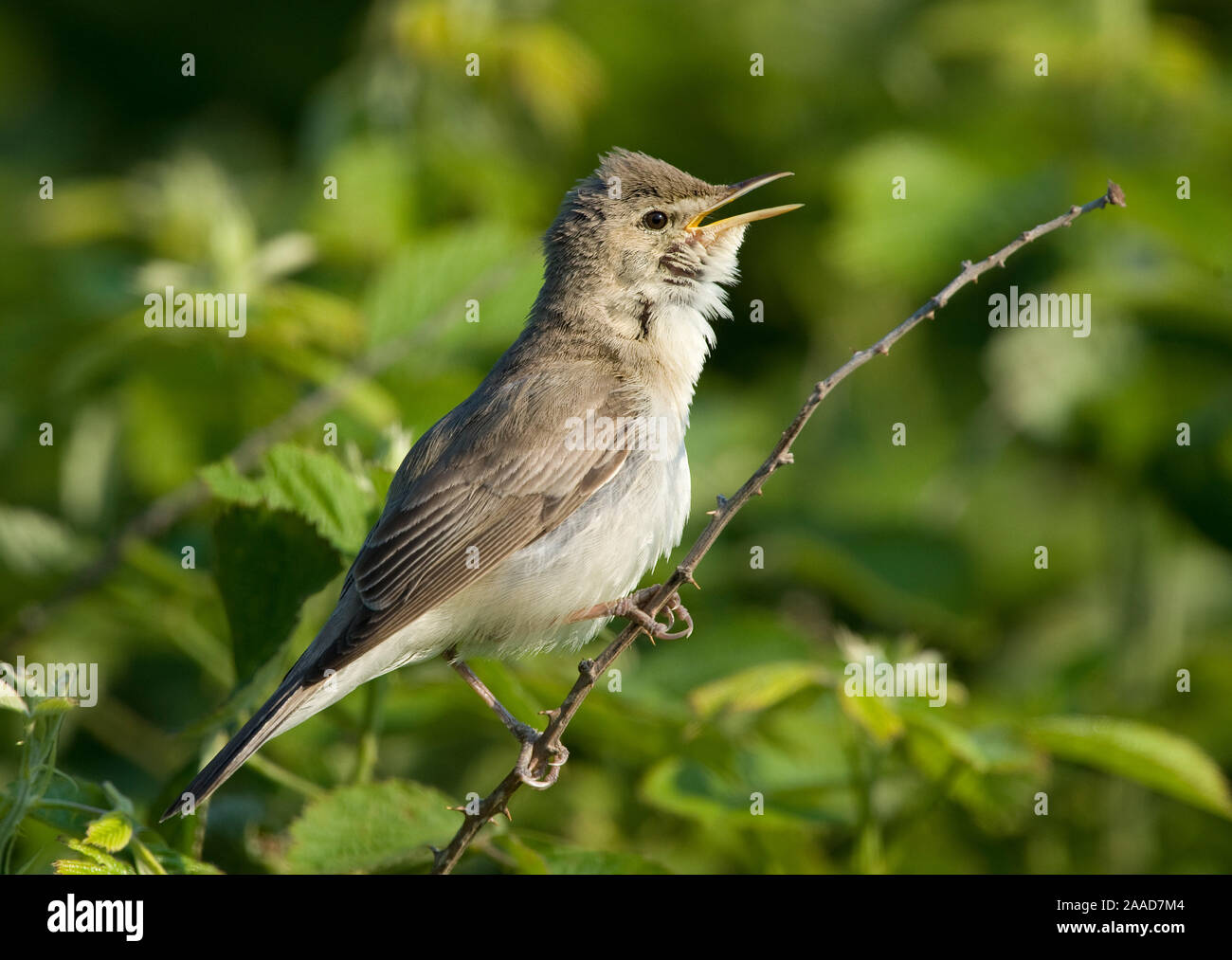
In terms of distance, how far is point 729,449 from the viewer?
17.8 feet

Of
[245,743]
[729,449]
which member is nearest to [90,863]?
[245,743]

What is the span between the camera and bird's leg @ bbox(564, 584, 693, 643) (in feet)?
10.7

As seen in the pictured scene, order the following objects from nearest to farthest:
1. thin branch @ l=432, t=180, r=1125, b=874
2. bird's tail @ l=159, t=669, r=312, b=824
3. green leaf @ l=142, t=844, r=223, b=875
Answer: thin branch @ l=432, t=180, r=1125, b=874 → green leaf @ l=142, t=844, r=223, b=875 → bird's tail @ l=159, t=669, r=312, b=824

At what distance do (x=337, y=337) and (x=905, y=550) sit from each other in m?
2.29

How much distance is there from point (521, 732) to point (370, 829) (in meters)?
0.57

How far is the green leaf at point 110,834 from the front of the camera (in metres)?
2.65

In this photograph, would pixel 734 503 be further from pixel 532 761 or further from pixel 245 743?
pixel 245 743

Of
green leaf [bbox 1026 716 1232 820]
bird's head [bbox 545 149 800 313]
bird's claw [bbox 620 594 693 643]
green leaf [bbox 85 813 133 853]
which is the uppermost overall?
bird's head [bbox 545 149 800 313]

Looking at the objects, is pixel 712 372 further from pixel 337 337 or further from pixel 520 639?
pixel 520 639

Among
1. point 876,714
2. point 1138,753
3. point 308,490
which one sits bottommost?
point 1138,753

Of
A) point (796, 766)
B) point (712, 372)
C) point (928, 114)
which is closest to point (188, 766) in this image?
point (796, 766)

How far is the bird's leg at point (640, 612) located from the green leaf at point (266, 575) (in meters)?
0.74

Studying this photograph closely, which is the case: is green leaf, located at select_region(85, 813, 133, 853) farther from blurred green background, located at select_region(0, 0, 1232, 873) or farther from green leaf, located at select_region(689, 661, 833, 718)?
green leaf, located at select_region(689, 661, 833, 718)

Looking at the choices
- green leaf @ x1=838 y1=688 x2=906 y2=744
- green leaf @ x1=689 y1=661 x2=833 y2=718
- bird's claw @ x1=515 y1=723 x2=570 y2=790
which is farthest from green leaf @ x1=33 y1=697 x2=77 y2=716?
green leaf @ x1=838 y1=688 x2=906 y2=744
